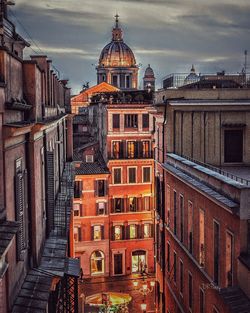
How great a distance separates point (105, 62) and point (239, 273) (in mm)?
107279

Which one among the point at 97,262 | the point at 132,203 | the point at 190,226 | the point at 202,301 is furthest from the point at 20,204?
the point at 132,203

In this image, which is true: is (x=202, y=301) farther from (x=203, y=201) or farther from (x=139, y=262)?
(x=139, y=262)

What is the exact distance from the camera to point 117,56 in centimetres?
11950

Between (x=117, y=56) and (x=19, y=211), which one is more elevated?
(x=117, y=56)

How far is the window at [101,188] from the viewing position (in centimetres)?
4775

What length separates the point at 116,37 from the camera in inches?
4916

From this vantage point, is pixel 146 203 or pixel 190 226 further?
pixel 146 203

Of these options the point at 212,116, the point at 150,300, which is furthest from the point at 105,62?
the point at 212,116

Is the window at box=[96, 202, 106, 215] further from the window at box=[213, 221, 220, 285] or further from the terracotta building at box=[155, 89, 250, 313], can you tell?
the window at box=[213, 221, 220, 285]

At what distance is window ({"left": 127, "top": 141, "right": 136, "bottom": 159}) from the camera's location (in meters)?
48.7

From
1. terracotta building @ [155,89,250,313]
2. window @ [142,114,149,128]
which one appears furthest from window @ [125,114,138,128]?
terracotta building @ [155,89,250,313]

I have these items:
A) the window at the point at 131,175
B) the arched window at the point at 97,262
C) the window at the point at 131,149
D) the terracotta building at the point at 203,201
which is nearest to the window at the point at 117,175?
the window at the point at 131,175

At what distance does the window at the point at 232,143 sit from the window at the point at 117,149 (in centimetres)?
2092

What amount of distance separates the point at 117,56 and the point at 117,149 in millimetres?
74653
